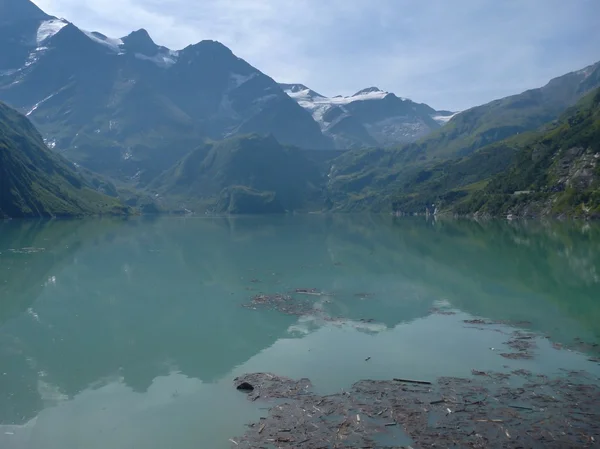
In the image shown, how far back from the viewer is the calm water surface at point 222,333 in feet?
64.4

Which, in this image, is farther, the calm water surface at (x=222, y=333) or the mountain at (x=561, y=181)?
the mountain at (x=561, y=181)

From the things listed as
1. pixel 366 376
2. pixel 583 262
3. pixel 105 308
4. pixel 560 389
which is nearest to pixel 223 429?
pixel 366 376

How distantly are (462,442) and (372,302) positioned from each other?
25095mm

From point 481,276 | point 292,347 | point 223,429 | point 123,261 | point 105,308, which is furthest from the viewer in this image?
point 123,261

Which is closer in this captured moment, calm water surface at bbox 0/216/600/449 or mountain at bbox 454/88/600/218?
calm water surface at bbox 0/216/600/449

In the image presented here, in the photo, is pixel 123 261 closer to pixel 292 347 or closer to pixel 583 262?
pixel 292 347

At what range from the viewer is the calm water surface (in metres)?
19.6

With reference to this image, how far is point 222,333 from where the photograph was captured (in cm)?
3164

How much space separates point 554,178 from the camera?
16700 cm

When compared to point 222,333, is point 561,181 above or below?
above

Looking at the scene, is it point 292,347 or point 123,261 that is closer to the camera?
point 292,347

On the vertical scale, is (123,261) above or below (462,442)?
below

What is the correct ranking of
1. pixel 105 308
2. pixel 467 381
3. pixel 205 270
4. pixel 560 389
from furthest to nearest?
pixel 205 270
pixel 105 308
pixel 467 381
pixel 560 389

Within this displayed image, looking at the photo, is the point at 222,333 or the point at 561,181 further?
the point at 561,181
